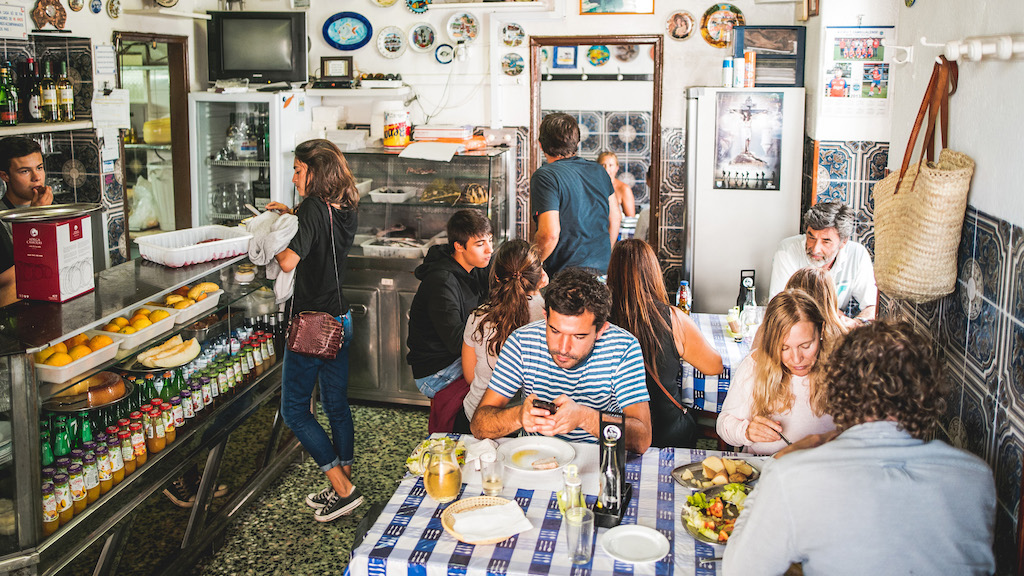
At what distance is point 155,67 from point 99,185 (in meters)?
1.79

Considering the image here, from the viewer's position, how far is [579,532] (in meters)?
2.22

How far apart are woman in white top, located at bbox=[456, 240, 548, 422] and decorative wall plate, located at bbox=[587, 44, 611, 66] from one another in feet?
19.8

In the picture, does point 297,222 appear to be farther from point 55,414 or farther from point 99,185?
point 99,185

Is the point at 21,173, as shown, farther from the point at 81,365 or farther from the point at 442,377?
the point at 442,377

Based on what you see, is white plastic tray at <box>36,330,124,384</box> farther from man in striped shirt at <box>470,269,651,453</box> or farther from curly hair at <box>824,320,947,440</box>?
curly hair at <box>824,320,947,440</box>

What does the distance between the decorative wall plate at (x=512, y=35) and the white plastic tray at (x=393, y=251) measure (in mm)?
1526

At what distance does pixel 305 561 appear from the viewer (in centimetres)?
384

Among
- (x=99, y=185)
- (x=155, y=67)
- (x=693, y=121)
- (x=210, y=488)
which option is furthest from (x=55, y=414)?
(x=155, y=67)

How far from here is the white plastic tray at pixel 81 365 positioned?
280 centimetres

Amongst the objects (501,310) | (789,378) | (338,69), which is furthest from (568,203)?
(789,378)

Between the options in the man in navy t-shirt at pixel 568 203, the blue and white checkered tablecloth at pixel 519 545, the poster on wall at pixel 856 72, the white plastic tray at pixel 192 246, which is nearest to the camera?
the blue and white checkered tablecloth at pixel 519 545

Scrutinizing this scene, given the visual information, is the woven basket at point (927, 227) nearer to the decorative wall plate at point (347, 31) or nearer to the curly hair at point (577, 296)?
the curly hair at point (577, 296)

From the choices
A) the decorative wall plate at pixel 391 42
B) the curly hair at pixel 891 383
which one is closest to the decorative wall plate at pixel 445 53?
the decorative wall plate at pixel 391 42

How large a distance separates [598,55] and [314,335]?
19.7 ft
